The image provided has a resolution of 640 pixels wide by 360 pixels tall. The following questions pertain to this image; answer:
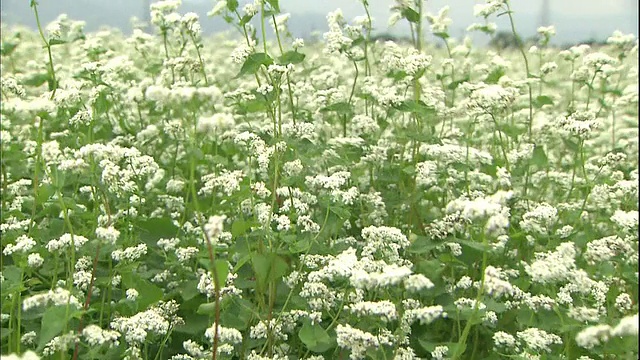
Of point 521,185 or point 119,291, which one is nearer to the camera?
point 119,291

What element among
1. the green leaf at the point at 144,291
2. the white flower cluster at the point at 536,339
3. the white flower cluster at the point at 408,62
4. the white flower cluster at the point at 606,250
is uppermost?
the white flower cluster at the point at 408,62

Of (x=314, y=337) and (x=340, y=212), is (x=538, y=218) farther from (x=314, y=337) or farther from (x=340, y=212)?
(x=314, y=337)

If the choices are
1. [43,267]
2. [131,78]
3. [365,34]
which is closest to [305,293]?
[43,267]

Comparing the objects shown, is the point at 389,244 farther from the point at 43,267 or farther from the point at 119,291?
the point at 43,267

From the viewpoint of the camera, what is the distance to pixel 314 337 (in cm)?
264

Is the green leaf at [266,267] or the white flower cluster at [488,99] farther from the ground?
the white flower cluster at [488,99]

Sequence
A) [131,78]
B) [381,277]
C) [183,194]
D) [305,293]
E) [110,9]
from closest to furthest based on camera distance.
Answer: [381,277] → [305,293] → [183,194] → [131,78] → [110,9]

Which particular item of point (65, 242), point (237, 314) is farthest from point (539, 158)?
point (65, 242)

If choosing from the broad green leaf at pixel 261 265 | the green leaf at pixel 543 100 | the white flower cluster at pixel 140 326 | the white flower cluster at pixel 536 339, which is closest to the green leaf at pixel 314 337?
the broad green leaf at pixel 261 265

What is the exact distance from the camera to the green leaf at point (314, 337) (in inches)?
103

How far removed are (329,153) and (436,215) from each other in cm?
95

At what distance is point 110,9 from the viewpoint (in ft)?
33.9

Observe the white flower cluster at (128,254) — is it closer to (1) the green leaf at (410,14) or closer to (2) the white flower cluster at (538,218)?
(2) the white flower cluster at (538,218)

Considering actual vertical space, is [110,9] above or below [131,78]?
above
